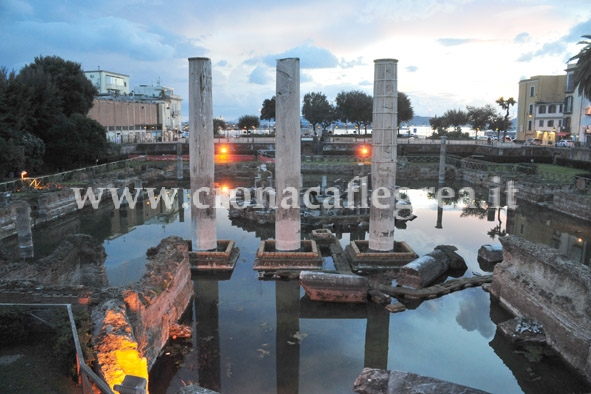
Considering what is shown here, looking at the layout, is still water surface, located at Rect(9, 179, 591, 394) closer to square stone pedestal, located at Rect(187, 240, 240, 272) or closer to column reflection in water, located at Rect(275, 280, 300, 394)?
column reflection in water, located at Rect(275, 280, 300, 394)

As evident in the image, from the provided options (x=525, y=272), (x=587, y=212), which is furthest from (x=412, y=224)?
(x=525, y=272)

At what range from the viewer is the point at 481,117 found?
69.6 m

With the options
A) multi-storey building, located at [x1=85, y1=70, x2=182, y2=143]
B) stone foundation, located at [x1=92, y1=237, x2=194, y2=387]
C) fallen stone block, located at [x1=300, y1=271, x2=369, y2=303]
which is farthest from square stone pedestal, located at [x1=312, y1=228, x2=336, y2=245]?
multi-storey building, located at [x1=85, y1=70, x2=182, y2=143]

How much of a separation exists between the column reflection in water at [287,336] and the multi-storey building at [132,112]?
43001mm

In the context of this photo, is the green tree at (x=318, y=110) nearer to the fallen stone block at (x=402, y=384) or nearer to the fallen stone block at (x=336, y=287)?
the fallen stone block at (x=336, y=287)

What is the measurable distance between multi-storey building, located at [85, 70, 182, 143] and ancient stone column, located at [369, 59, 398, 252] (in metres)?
42.3

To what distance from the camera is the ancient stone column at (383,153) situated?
1522 cm

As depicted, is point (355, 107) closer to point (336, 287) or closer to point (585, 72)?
point (585, 72)

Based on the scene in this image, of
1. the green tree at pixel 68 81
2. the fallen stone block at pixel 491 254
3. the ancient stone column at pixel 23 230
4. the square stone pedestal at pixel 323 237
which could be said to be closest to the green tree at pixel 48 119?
the green tree at pixel 68 81

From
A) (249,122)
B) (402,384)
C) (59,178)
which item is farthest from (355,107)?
(402,384)

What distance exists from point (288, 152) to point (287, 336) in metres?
6.48

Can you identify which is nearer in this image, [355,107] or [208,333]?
[208,333]

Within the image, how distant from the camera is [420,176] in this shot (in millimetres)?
41969

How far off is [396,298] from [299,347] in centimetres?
410
